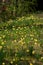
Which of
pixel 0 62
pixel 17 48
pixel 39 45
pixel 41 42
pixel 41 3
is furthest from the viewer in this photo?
pixel 41 3

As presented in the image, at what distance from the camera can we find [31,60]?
5.47 metres

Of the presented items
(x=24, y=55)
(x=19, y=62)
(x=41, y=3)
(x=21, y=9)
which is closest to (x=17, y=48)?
(x=24, y=55)

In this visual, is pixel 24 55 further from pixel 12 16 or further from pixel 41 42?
pixel 12 16

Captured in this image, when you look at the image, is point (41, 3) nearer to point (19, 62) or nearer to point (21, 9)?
point (21, 9)

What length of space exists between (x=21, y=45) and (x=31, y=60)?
3.27ft

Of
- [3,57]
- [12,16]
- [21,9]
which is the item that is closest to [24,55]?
[3,57]

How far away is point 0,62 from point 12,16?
971cm

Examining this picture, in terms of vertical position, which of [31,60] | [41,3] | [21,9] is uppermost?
[31,60]

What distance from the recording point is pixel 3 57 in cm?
526

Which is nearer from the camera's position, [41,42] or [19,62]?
[19,62]

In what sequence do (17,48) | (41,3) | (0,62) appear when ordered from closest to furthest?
(0,62) < (17,48) < (41,3)

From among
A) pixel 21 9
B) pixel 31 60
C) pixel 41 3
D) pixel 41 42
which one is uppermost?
pixel 31 60

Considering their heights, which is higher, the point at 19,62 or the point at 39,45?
the point at 19,62

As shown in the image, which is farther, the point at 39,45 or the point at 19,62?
the point at 39,45
